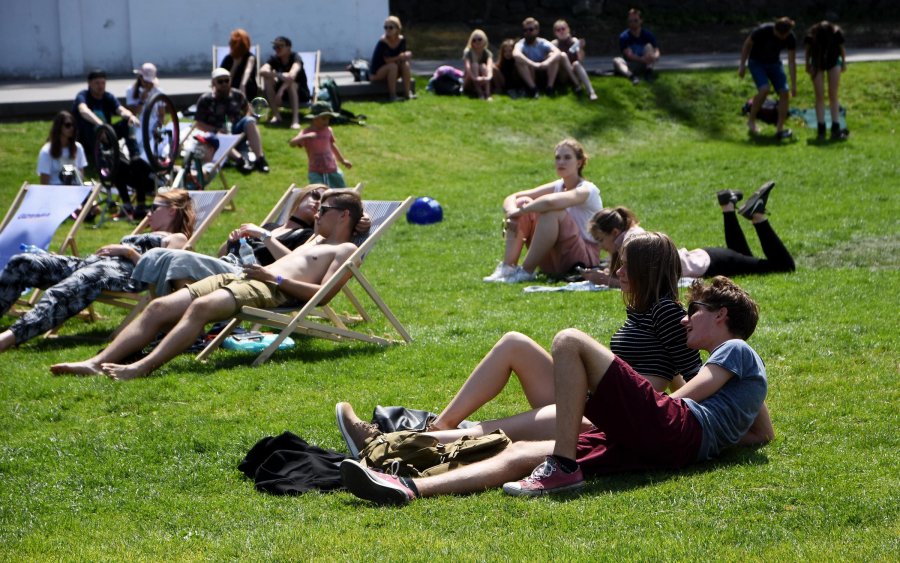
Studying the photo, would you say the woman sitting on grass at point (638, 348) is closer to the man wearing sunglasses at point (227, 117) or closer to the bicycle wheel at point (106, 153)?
the bicycle wheel at point (106, 153)

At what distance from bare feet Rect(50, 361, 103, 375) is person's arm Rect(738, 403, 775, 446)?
13.0 feet

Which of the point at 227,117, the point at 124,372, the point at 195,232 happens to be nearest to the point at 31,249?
the point at 195,232

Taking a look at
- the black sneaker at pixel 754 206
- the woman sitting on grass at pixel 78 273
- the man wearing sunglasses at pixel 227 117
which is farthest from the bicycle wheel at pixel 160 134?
the black sneaker at pixel 754 206

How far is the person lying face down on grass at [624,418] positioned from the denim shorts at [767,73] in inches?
496

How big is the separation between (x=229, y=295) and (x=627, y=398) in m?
3.40

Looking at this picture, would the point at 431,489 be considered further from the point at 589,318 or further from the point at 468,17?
the point at 468,17

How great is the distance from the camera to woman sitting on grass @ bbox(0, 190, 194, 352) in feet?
26.0

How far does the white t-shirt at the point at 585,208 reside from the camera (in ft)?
30.5

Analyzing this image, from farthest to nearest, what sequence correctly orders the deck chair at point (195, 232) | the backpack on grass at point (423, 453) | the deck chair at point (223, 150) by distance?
the deck chair at point (223, 150), the deck chair at point (195, 232), the backpack on grass at point (423, 453)

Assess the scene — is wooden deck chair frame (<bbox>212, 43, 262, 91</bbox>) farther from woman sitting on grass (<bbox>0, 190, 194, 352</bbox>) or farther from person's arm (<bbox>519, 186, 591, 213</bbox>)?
person's arm (<bbox>519, 186, 591, 213</bbox>)

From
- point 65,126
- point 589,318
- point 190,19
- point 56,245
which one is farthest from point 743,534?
point 190,19

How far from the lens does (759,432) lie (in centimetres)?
492

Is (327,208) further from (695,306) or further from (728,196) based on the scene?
(695,306)

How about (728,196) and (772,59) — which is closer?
(728,196)
